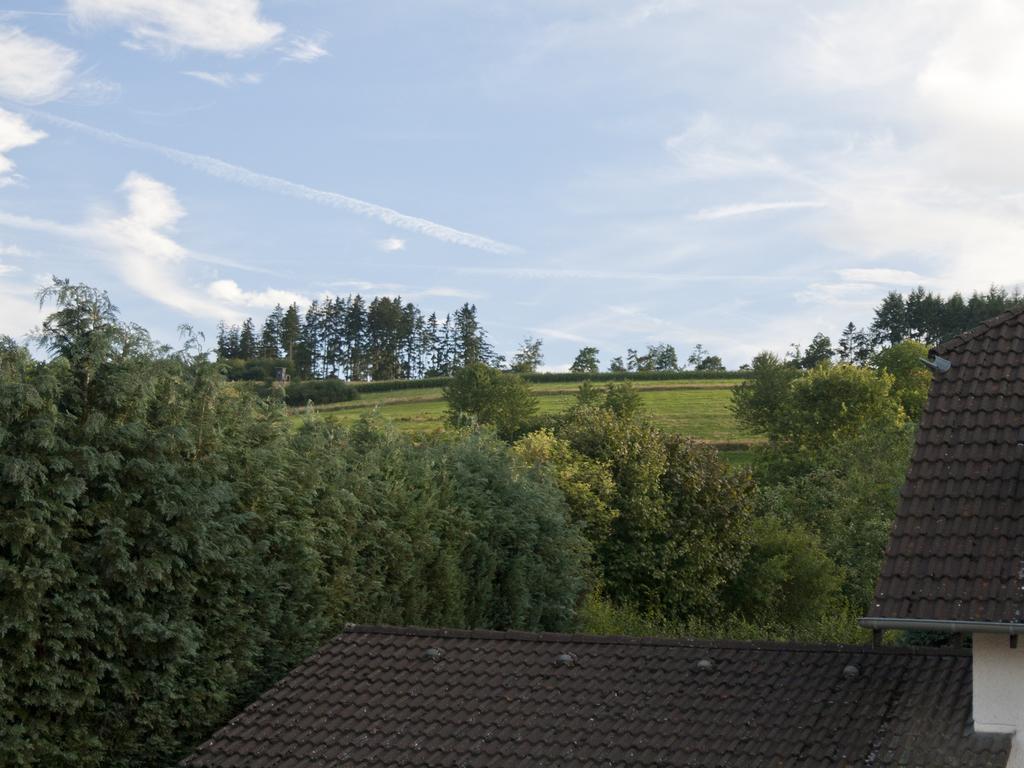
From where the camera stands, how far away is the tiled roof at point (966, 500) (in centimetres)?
957

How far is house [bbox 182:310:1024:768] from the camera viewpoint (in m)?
9.74

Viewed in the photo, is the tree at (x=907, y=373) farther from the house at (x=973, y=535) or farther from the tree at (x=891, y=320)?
the house at (x=973, y=535)

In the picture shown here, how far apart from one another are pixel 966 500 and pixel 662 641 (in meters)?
3.85

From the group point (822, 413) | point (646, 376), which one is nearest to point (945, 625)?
point (822, 413)

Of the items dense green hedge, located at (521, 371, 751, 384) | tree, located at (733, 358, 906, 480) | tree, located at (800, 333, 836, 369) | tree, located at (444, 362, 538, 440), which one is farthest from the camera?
tree, located at (800, 333, 836, 369)

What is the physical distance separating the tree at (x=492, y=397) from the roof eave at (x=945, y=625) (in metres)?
58.6

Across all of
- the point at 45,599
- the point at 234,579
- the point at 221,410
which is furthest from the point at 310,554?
the point at 45,599

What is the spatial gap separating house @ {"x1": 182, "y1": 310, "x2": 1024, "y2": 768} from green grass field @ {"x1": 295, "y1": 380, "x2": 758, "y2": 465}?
5467 cm

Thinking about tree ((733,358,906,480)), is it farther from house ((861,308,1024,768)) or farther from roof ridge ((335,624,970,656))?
house ((861,308,1024,768))

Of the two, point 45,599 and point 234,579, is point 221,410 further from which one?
point 45,599

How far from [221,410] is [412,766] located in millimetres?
5309

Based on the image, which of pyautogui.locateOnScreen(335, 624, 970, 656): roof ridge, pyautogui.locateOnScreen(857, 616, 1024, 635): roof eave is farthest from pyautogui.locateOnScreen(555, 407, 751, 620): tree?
pyautogui.locateOnScreen(857, 616, 1024, 635): roof eave

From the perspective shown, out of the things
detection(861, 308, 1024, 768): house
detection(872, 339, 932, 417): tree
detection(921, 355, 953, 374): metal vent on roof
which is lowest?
detection(861, 308, 1024, 768): house

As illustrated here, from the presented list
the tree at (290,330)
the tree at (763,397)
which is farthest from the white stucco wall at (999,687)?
the tree at (290,330)
